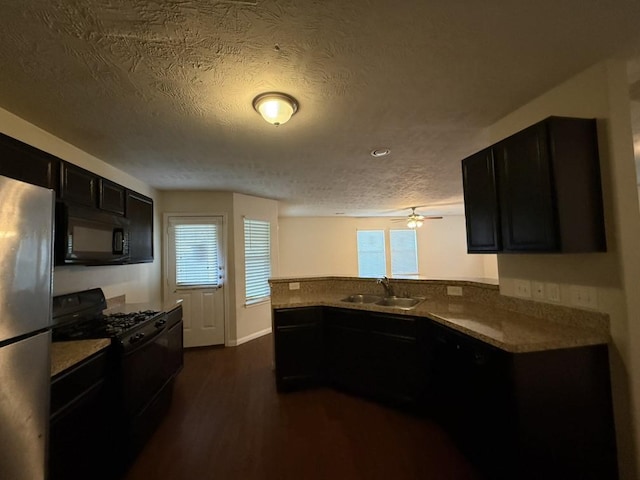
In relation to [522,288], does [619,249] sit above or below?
above

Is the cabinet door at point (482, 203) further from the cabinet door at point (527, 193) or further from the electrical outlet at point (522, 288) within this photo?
the electrical outlet at point (522, 288)

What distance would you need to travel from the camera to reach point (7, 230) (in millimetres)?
962

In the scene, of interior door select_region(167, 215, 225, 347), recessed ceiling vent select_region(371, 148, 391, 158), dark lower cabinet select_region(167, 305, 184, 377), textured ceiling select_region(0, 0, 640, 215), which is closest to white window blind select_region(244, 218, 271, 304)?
interior door select_region(167, 215, 225, 347)

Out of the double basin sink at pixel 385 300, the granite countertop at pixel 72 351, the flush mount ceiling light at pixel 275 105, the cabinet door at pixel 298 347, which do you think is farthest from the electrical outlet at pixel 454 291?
the granite countertop at pixel 72 351

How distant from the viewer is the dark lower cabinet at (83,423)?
131 cm

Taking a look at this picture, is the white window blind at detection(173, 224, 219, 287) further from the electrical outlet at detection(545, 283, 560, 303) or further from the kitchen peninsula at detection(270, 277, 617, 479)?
the electrical outlet at detection(545, 283, 560, 303)

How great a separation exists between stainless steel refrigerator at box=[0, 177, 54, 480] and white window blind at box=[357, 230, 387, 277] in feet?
22.8

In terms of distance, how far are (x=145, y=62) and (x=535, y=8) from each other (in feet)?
5.93

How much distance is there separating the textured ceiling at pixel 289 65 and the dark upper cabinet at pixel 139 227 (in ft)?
1.70

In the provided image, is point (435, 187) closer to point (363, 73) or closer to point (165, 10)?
point (363, 73)

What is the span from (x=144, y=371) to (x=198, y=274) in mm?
2282

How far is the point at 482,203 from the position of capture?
2.00 meters

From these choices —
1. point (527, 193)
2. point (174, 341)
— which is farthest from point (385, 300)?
point (174, 341)

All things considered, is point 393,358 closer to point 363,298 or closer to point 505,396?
point 363,298
